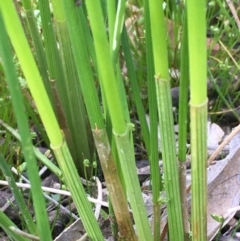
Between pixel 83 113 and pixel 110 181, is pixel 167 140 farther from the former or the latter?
pixel 83 113

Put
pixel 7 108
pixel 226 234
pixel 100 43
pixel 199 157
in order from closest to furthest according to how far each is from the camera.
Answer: pixel 100 43 → pixel 199 157 → pixel 226 234 → pixel 7 108

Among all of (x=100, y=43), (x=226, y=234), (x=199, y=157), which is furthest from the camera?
(x=226, y=234)

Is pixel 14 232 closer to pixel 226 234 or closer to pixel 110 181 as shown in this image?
pixel 110 181

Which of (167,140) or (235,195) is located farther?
(235,195)

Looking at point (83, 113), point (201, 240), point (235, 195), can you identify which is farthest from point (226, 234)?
point (83, 113)

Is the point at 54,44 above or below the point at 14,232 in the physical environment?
above

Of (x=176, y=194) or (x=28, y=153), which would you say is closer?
(x=28, y=153)

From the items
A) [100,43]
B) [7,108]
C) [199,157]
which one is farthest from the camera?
[7,108]

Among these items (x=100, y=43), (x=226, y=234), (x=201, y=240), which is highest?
(x=100, y=43)

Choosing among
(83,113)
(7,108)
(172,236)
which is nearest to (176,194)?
(172,236)
